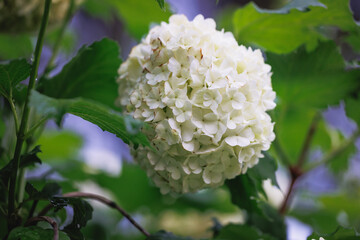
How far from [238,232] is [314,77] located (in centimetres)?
33

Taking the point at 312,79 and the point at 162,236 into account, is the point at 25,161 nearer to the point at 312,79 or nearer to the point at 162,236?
the point at 162,236

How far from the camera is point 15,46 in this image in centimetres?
110

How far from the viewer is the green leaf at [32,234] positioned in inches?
19.1

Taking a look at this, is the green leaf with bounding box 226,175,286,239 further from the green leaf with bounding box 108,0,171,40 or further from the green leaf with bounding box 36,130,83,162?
the green leaf with bounding box 36,130,83,162

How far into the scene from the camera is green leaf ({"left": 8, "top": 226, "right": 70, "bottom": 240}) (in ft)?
1.59

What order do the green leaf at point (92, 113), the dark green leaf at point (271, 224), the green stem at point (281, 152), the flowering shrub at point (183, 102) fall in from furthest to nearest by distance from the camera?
the green stem at point (281, 152) → the dark green leaf at point (271, 224) → the flowering shrub at point (183, 102) → the green leaf at point (92, 113)

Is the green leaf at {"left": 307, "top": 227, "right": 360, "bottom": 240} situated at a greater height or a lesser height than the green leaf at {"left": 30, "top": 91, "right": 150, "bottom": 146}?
lesser

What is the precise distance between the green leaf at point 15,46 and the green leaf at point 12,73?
1.74 ft

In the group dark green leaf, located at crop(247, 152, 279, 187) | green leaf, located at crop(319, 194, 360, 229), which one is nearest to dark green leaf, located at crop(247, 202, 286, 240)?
dark green leaf, located at crop(247, 152, 279, 187)

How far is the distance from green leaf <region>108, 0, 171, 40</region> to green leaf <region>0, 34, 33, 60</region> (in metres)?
0.25

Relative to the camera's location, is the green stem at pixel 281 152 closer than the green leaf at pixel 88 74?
No

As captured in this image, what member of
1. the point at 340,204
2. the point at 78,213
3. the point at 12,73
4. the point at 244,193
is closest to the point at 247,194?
the point at 244,193

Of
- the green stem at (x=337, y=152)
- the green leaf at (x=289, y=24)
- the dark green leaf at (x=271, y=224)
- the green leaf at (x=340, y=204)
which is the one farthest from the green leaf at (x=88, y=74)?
the green leaf at (x=340, y=204)

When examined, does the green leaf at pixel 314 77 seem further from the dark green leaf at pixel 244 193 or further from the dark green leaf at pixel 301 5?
the dark green leaf at pixel 244 193
